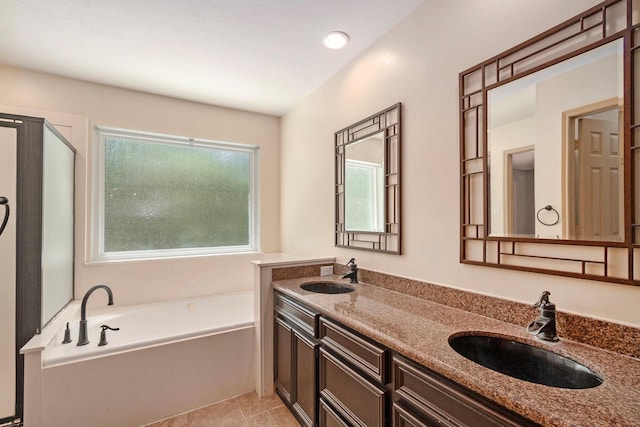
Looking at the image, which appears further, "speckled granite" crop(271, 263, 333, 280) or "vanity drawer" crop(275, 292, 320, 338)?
"speckled granite" crop(271, 263, 333, 280)

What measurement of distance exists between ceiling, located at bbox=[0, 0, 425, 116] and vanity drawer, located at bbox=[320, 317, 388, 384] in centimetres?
187

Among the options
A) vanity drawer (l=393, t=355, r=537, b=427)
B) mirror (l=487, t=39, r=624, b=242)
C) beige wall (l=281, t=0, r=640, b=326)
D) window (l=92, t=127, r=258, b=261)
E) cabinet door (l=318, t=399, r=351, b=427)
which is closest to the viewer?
vanity drawer (l=393, t=355, r=537, b=427)

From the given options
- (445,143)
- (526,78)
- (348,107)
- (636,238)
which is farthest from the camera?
(348,107)

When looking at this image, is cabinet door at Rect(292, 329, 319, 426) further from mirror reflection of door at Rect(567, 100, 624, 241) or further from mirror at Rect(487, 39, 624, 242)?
mirror reflection of door at Rect(567, 100, 624, 241)

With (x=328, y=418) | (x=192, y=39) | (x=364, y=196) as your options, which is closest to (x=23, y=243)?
(x=192, y=39)

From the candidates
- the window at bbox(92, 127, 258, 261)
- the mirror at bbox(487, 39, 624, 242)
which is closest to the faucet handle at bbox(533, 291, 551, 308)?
the mirror at bbox(487, 39, 624, 242)

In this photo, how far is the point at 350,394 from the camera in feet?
4.76

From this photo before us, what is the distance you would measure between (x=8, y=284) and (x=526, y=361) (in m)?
3.05

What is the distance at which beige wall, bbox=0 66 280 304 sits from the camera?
258 cm

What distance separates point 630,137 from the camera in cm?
101

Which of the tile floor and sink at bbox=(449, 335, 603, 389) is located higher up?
sink at bbox=(449, 335, 603, 389)

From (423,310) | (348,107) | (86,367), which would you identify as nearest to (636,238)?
(423,310)

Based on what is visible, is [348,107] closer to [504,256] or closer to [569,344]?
[504,256]

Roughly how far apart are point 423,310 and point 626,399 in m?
0.81
